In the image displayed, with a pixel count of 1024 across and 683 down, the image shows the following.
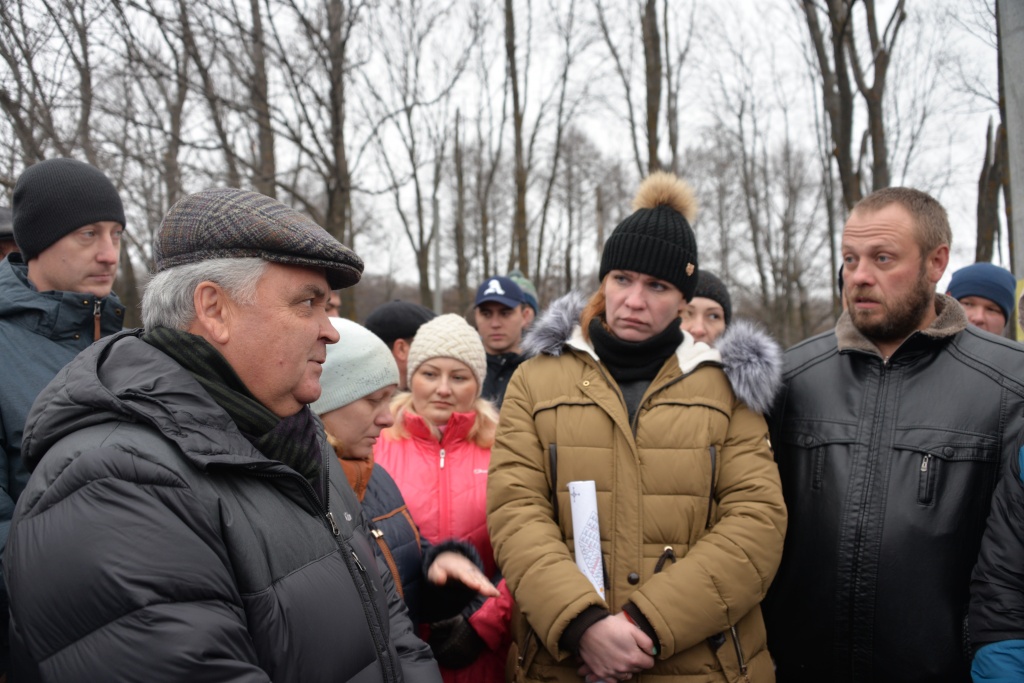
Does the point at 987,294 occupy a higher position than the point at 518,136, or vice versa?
the point at 518,136

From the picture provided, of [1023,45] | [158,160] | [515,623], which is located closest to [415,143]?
Answer: [158,160]

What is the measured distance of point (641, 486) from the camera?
234 centimetres

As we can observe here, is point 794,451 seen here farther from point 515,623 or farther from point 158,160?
point 158,160

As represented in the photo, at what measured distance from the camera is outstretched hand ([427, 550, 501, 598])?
7.68ft

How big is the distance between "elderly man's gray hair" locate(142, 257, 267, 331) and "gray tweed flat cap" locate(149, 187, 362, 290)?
0.7 inches

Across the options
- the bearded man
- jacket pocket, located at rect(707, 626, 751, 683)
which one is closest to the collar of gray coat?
the bearded man

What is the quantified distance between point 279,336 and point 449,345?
1.71m

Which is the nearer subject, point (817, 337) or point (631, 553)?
point (631, 553)

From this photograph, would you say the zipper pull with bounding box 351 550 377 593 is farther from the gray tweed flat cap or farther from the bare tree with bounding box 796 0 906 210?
the bare tree with bounding box 796 0 906 210

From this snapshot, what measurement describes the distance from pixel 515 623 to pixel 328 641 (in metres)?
1.22

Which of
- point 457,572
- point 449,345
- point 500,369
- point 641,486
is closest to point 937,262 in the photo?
point 641,486

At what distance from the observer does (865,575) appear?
2.40 m

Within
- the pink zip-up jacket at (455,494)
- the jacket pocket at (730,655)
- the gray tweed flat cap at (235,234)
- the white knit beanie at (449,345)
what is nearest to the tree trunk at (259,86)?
the white knit beanie at (449,345)

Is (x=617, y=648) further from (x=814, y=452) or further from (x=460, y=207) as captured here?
(x=460, y=207)
